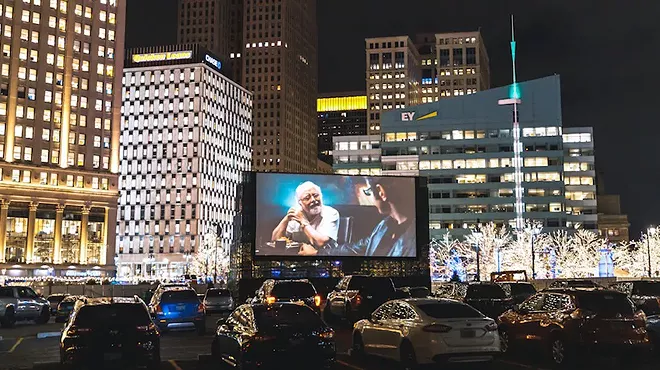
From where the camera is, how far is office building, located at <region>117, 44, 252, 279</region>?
167500 mm

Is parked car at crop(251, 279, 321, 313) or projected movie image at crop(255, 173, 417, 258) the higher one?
projected movie image at crop(255, 173, 417, 258)

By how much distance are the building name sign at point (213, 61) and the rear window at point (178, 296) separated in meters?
155

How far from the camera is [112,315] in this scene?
14938mm

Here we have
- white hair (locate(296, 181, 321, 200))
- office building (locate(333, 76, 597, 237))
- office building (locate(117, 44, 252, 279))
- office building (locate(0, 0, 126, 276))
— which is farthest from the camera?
office building (locate(117, 44, 252, 279))

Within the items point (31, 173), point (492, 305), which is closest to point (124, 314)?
point (492, 305)

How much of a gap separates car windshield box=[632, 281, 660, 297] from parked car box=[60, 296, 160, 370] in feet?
49.2

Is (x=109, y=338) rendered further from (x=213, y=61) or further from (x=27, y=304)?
(x=213, y=61)

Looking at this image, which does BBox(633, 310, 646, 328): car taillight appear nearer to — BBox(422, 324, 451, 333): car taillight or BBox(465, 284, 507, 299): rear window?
BBox(422, 324, 451, 333): car taillight

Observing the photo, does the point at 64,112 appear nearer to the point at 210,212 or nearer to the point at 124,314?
the point at 210,212

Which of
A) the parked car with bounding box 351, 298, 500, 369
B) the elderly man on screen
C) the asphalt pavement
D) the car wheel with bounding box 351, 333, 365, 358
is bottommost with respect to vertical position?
the asphalt pavement

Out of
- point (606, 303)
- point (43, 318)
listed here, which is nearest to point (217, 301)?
point (43, 318)

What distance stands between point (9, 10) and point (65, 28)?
33.5ft

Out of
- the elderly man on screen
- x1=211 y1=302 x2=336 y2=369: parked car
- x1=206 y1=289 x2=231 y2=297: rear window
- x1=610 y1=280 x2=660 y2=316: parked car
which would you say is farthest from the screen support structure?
x1=211 y1=302 x2=336 y2=369: parked car

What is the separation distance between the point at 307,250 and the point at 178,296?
29.3 m
